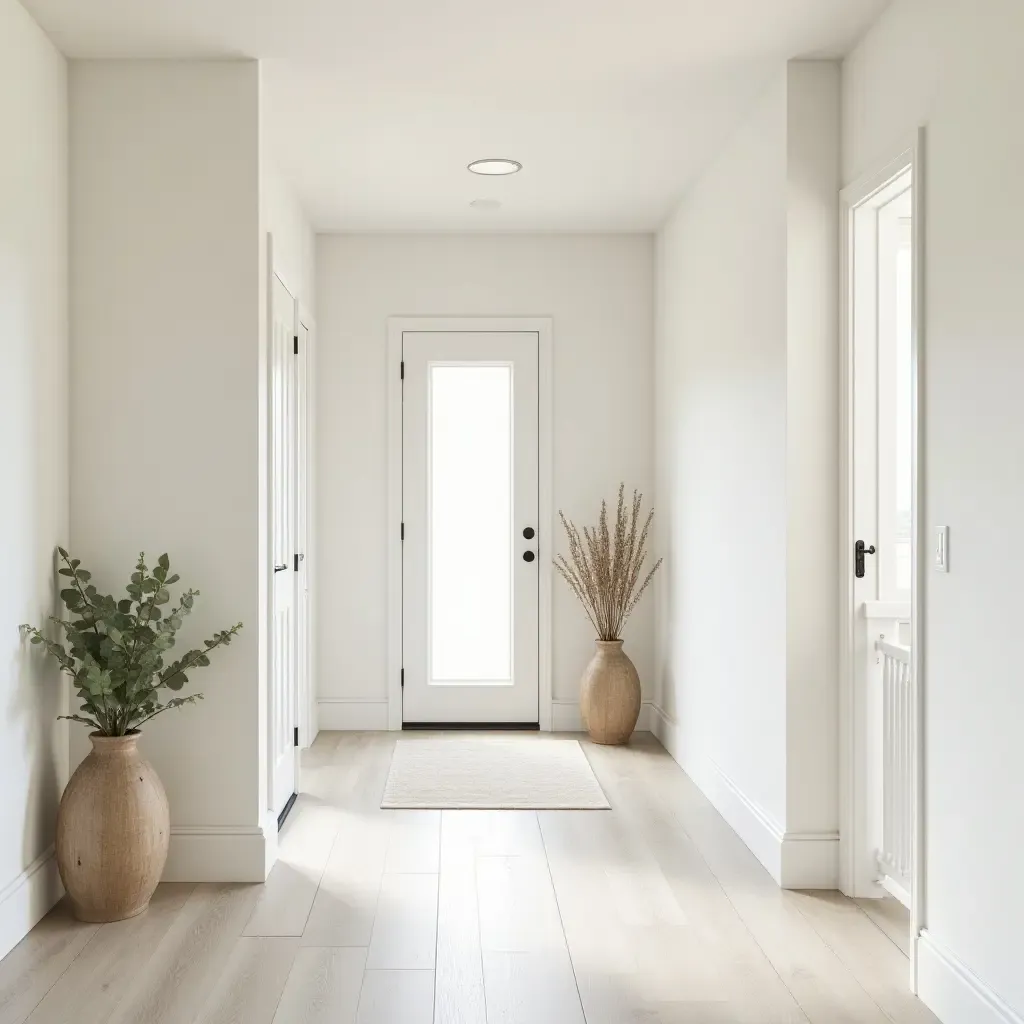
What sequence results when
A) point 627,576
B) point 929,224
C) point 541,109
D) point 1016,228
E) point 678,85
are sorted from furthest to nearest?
point 627,576 → point 541,109 → point 678,85 → point 929,224 → point 1016,228

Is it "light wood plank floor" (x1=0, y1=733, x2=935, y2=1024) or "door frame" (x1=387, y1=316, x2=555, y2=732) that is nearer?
"light wood plank floor" (x1=0, y1=733, x2=935, y2=1024)

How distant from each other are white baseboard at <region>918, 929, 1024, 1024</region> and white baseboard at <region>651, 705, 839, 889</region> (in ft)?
2.30

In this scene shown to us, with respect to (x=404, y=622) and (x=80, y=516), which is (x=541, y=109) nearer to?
(x=80, y=516)

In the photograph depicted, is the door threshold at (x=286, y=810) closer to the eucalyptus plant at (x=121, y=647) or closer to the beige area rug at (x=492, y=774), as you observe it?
the beige area rug at (x=492, y=774)

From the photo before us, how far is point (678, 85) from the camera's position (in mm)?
3477

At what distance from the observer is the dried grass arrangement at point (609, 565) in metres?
5.23

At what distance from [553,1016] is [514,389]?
142 inches

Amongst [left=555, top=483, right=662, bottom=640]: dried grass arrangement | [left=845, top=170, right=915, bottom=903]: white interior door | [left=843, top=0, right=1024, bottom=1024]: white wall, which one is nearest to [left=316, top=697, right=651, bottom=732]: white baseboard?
[left=555, top=483, right=662, bottom=640]: dried grass arrangement

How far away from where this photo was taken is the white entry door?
5.51 meters

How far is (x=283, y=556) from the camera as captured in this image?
421 cm

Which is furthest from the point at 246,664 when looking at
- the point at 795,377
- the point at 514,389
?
the point at 514,389

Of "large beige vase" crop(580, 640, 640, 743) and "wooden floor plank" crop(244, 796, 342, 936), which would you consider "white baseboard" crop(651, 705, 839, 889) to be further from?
"wooden floor plank" crop(244, 796, 342, 936)

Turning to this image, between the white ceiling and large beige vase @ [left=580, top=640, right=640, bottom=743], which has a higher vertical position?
the white ceiling

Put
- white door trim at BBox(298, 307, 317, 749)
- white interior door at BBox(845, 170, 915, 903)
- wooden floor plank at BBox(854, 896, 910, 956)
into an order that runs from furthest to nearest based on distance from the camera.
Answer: white door trim at BBox(298, 307, 317, 749) < white interior door at BBox(845, 170, 915, 903) < wooden floor plank at BBox(854, 896, 910, 956)
